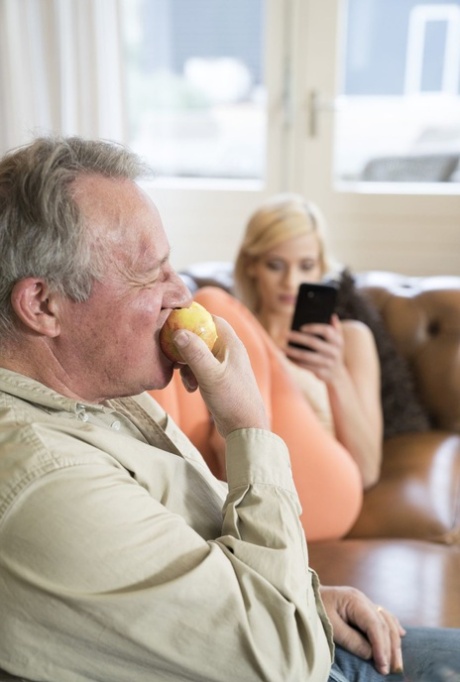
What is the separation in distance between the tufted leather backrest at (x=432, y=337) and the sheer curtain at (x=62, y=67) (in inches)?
64.4

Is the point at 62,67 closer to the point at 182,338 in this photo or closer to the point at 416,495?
Result: the point at 416,495

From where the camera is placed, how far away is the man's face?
37.3 inches

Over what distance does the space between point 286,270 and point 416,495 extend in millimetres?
675

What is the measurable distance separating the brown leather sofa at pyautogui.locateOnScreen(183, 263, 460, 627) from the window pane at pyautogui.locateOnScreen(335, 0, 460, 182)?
1.05m

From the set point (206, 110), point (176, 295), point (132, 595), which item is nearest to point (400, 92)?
point (206, 110)

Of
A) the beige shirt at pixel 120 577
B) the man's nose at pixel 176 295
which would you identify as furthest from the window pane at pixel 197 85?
the beige shirt at pixel 120 577

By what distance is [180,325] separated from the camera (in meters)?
1.01

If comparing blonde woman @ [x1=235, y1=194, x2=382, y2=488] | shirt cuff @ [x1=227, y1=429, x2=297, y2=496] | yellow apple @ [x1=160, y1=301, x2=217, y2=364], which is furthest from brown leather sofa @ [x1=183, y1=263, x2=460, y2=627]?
yellow apple @ [x1=160, y1=301, x2=217, y2=364]

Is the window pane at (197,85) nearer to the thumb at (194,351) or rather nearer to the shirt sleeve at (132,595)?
the thumb at (194,351)

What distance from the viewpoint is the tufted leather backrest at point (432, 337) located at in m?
2.29

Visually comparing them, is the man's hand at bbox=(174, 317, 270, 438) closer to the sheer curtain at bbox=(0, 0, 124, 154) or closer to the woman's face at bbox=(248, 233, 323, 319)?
the woman's face at bbox=(248, 233, 323, 319)

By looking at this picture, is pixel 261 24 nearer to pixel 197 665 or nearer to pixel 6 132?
pixel 6 132

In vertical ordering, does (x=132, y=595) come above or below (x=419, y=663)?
above

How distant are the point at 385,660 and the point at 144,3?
2985 mm
